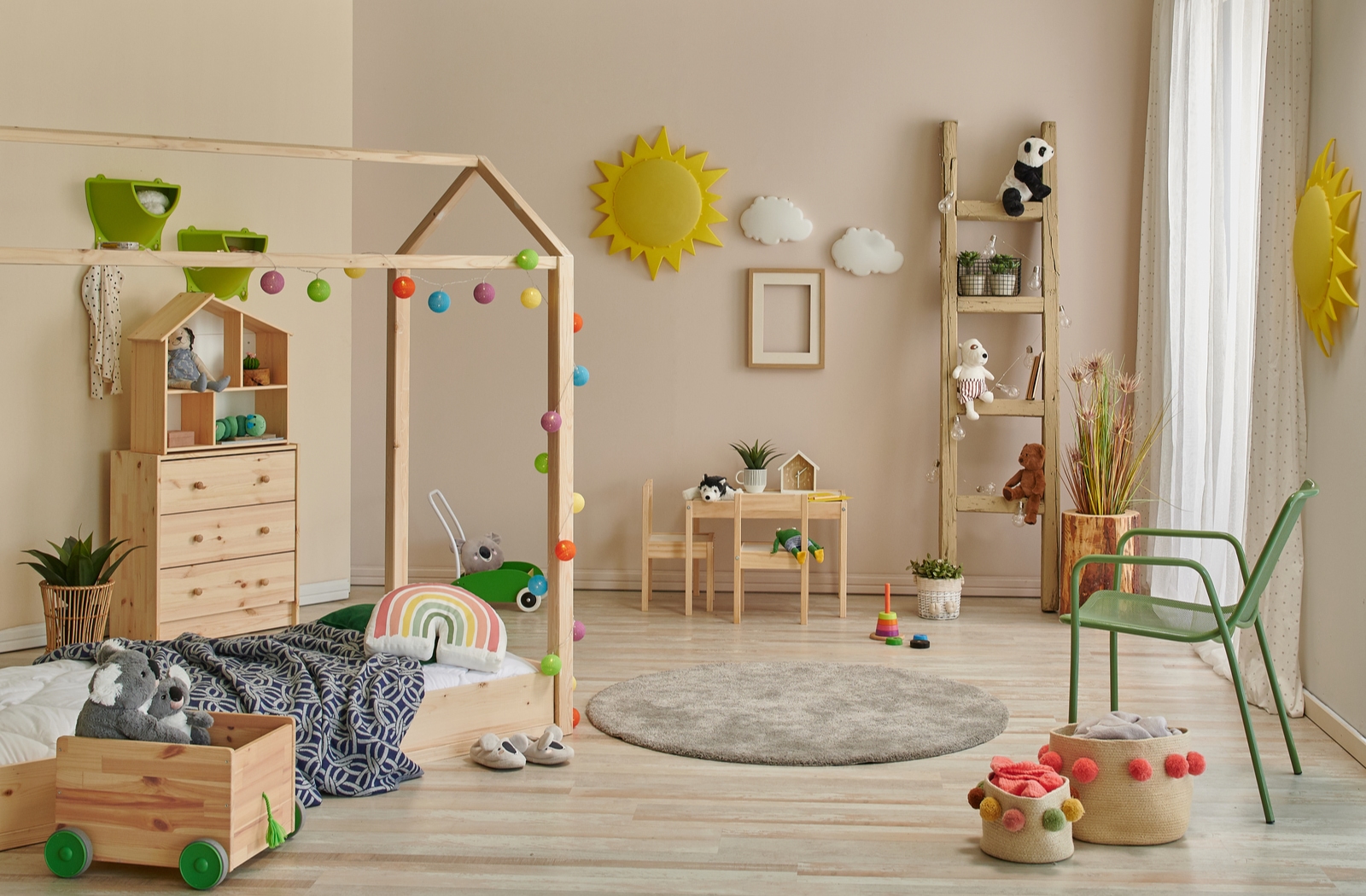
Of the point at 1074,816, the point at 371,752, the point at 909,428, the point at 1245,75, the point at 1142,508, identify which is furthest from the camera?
Answer: the point at 909,428

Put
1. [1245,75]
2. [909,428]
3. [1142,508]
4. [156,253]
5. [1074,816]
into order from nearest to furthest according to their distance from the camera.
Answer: [1074,816]
[156,253]
[1245,75]
[1142,508]
[909,428]

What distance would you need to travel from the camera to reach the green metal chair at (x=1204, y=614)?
2822 millimetres

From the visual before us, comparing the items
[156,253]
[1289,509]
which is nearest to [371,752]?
[156,253]

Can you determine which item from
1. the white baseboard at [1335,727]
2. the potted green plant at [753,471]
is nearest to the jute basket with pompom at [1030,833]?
the white baseboard at [1335,727]

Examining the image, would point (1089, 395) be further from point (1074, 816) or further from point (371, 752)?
point (371, 752)

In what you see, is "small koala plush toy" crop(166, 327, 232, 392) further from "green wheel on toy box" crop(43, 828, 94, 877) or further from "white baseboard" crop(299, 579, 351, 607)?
"green wheel on toy box" crop(43, 828, 94, 877)

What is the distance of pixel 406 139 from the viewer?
5738 mm

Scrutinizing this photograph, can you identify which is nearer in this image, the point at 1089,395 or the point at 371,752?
the point at 371,752

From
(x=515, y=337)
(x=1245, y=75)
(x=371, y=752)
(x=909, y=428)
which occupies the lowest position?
(x=371, y=752)

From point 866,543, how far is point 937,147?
6.38 ft

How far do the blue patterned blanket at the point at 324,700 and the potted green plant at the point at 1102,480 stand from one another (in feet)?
10.2

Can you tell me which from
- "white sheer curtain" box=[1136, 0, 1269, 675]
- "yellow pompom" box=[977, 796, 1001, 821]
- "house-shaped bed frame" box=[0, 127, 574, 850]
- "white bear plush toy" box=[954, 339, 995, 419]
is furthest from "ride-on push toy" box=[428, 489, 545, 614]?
"yellow pompom" box=[977, 796, 1001, 821]

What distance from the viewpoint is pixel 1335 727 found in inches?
131

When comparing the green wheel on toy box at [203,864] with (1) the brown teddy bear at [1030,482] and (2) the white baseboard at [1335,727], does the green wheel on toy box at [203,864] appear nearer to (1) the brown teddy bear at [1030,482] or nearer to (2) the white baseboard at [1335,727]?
(2) the white baseboard at [1335,727]
